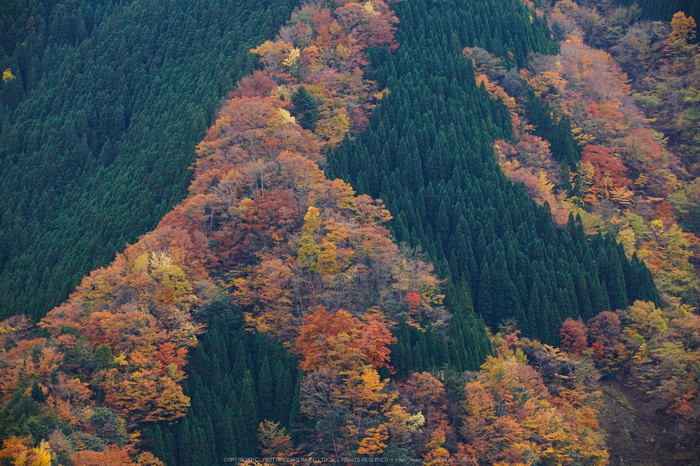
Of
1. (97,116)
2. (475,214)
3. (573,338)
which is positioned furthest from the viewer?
(97,116)

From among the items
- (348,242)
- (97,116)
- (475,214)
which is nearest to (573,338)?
(475,214)

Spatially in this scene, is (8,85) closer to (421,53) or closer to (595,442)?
(421,53)

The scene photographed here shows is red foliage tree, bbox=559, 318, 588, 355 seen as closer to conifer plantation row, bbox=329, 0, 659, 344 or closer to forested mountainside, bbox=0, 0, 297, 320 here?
conifer plantation row, bbox=329, 0, 659, 344

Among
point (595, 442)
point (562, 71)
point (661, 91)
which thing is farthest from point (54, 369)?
point (661, 91)

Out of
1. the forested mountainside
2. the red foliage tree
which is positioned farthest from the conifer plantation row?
the forested mountainside

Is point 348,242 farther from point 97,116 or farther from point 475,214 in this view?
point 97,116
